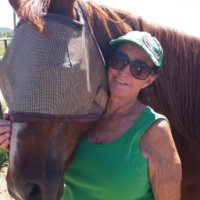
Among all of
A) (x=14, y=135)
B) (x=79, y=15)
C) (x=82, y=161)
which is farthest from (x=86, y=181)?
(x=79, y=15)

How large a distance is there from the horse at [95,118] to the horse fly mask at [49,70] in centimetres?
4

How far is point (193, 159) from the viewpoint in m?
2.59

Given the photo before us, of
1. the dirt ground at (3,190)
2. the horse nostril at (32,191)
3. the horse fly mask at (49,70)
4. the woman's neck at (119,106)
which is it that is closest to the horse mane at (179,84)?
the woman's neck at (119,106)

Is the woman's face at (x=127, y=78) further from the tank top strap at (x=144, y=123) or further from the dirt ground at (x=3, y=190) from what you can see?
the dirt ground at (x=3, y=190)

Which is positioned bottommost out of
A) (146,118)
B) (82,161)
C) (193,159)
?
(193,159)

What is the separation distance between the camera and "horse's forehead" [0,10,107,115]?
5.43 ft

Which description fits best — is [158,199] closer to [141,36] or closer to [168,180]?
[168,180]

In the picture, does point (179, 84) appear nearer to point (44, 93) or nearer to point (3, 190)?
point (44, 93)

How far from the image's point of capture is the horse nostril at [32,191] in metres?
1.63

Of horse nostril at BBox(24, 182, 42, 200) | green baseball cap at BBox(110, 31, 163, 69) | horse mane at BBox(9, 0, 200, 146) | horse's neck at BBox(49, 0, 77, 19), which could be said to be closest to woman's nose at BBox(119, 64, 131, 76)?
green baseball cap at BBox(110, 31, 163, 69)

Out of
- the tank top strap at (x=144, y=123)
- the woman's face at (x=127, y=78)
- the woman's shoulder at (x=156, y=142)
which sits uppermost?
the woman's face at (x=127, y=78)

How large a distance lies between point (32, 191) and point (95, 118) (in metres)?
0.45

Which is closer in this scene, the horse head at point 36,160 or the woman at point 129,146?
the horse head at point 36,160

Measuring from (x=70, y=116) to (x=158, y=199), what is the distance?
60 cm
